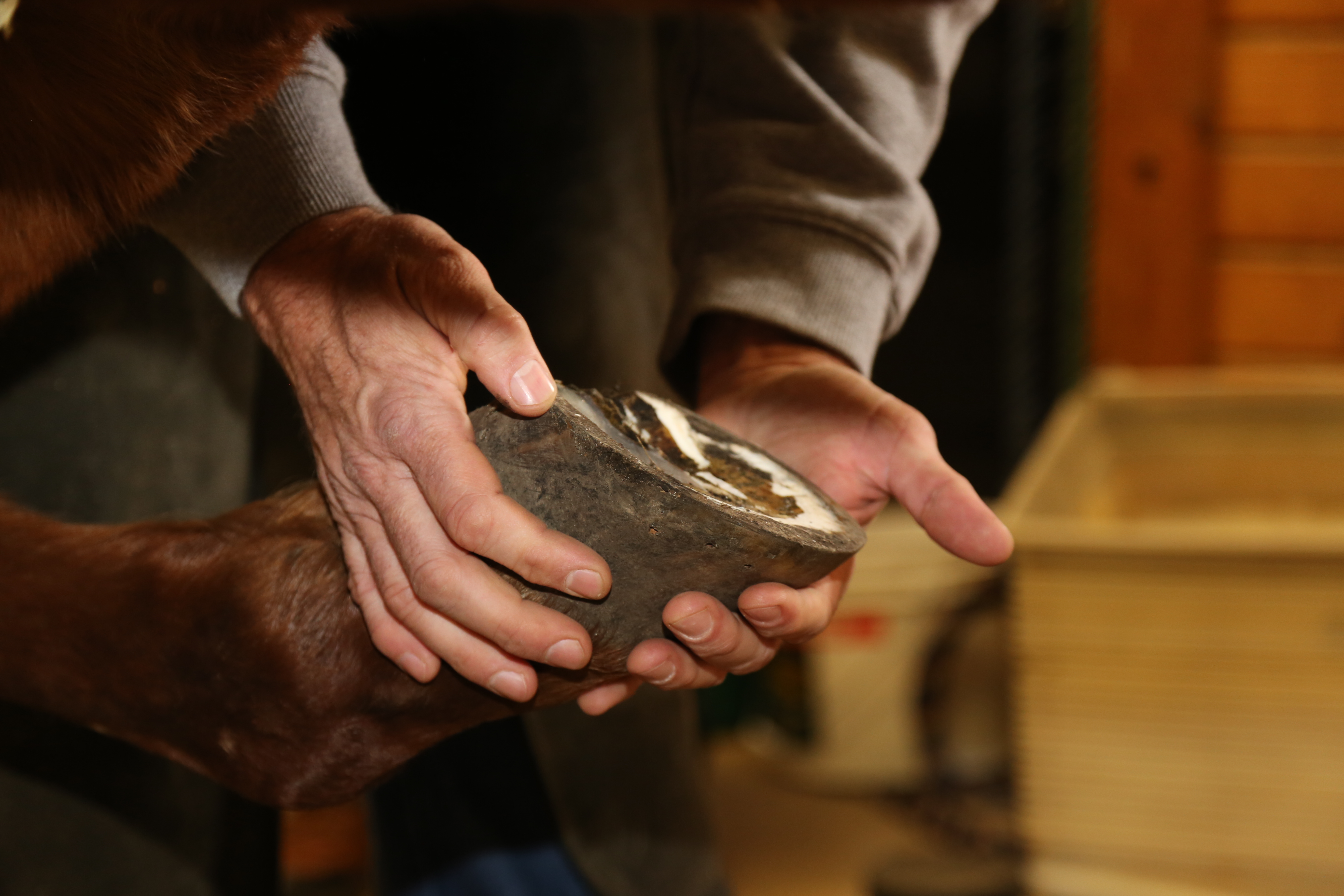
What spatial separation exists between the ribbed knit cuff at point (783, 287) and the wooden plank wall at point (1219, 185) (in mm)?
494

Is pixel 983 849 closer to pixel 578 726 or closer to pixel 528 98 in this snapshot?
pixel 578 726

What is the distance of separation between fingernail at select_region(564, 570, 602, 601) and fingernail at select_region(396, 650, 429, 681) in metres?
0.08

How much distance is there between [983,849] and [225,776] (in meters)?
1.16

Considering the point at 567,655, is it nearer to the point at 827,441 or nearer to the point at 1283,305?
the point at 827,441

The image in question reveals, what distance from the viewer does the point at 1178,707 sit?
970 mm

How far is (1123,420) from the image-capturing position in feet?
4.63

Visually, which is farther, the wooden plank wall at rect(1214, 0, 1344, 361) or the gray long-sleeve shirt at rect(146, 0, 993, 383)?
the wooden plank wall at rect(1214, 0, 1344, 361)

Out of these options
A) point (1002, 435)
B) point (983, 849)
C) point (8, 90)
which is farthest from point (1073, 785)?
point (8, 90)

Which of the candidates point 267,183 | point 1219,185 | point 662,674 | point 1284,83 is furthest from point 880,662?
point 267,183

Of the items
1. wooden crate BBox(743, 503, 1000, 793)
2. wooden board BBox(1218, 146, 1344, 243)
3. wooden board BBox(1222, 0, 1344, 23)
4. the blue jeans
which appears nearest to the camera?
the blue jeans

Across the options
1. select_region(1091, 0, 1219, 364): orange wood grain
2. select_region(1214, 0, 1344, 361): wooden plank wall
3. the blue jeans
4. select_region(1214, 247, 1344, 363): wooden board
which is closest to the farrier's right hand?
the blue jeans

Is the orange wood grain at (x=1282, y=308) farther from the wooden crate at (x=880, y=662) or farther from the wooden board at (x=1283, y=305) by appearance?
the wooden crate at (x=880, y=662)

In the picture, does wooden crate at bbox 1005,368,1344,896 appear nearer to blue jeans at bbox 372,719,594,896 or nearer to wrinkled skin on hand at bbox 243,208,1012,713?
blue jeans at bbox 372,719,594,896

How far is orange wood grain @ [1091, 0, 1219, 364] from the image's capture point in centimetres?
112
